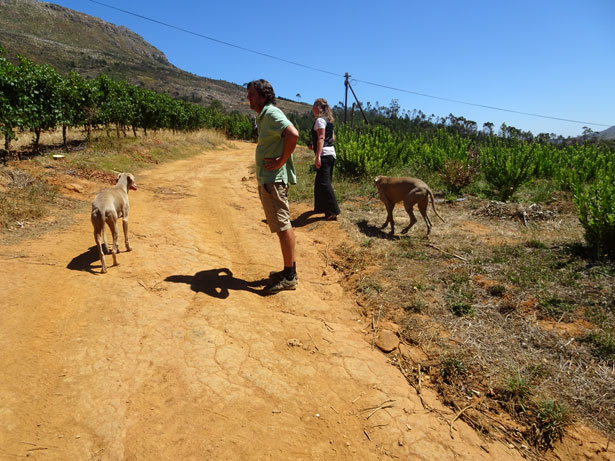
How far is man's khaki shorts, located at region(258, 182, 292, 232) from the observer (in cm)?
346

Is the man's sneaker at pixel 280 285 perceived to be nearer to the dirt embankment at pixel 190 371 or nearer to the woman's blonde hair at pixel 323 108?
the dirt embankment at pixel 190 371

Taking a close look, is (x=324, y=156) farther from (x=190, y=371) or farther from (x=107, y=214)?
(x=190, y=371)

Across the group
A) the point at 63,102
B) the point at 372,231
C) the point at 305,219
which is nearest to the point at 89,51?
the point at 63,102

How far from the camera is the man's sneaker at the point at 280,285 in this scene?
3.79 meters

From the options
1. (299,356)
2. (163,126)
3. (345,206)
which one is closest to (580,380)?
(299,356)

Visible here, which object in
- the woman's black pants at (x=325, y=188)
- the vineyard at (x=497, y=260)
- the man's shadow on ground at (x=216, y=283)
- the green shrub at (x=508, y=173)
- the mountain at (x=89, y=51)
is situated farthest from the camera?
the mountain at (x=89, y=51)

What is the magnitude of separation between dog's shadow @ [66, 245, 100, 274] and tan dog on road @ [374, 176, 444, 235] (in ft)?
14.5

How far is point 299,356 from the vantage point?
9.34 feet

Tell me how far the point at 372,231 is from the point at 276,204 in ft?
9.53

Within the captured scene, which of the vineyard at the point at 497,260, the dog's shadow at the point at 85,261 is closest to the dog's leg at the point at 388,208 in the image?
the vineyard at the point at 497,260

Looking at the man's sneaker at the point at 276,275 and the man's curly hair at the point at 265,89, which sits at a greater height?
the man's curly hair at the point at 265,89

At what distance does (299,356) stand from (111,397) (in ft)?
4.55

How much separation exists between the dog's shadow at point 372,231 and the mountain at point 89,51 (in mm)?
36814

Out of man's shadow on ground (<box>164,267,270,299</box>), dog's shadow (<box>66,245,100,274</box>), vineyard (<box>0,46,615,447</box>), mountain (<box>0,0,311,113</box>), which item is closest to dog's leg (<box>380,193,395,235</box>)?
vineyard (<box>0,46,615,447</box>)
